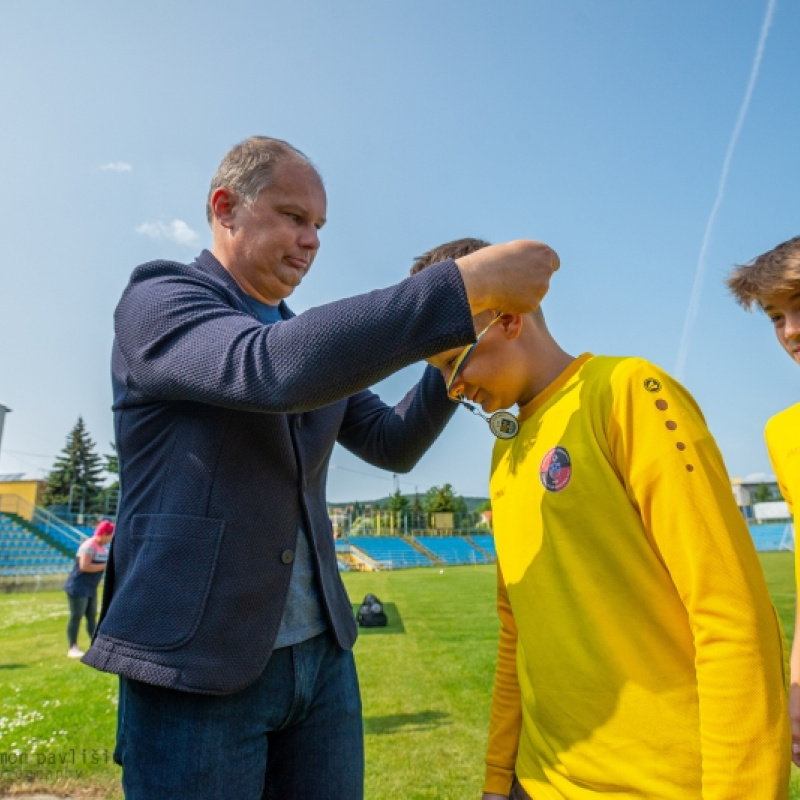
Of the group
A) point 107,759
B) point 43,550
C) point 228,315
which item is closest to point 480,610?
point 107,759

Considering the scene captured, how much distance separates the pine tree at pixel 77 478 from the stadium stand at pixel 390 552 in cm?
2964

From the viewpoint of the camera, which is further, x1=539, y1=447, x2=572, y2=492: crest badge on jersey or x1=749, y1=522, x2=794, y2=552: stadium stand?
x1=749, y1=522, x2=794, y2=552: stadium stand

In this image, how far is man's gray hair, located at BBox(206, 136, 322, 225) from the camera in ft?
5.46

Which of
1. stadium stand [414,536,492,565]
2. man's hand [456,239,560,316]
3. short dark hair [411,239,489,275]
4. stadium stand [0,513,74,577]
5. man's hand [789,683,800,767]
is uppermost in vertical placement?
short dark hair [411,239,489,275]

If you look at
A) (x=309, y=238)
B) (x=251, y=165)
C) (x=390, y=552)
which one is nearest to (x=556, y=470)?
(x=309, y=238)

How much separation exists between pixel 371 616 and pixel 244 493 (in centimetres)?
1197

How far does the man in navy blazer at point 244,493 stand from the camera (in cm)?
117

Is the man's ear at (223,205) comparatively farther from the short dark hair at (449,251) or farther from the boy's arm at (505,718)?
the boy's arm at (505,718)

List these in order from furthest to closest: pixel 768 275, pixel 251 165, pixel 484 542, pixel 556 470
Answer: pixel 484 542, pixel 768 275, pixel 251 165, pixel 556 470

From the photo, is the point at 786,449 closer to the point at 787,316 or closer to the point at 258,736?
the point at 787,316

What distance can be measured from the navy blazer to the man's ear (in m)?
0.23

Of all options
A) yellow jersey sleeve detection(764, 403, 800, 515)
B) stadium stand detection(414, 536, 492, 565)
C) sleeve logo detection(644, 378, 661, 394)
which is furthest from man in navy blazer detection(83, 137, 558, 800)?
stadium stand detection(414, 536, 492, 565)

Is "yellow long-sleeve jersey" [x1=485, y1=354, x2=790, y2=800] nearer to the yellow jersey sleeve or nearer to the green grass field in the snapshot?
the yellow jersey sleeve

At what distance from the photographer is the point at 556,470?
1.56 metres
